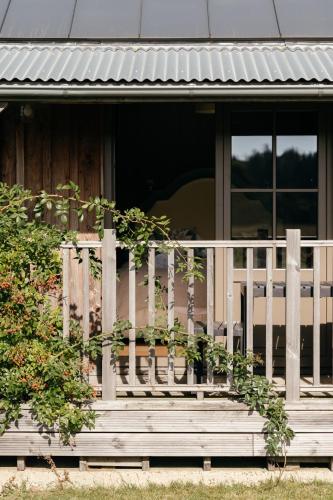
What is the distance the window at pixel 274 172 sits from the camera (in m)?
6.05

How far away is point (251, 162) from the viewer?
606 centimetres

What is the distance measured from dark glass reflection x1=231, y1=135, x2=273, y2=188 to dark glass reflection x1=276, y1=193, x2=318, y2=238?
0.22m

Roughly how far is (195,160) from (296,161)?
117 cm

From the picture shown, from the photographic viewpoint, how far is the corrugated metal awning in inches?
203

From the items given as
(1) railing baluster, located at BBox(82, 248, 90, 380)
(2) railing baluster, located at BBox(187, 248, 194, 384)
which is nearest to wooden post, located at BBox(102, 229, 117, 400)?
(1) railing baluster, located at BBox(82, 248, 90, 380)

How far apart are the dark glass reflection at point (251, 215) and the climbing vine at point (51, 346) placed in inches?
60.1

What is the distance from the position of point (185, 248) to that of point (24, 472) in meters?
1.98

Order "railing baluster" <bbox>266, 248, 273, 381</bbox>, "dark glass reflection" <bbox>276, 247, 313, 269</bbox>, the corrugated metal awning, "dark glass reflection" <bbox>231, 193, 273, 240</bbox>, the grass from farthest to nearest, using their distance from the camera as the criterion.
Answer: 1. "dark glass reflection" <bbox>276, 247, 313, 269</bbox>
2. "dark glass reflection" <bbox>231, 193, 273, 240</bbox>
3. the corrugated metal awning
4. "railing baluster" <bbox>266, 248, 273, 381</bbox>
5. the grass

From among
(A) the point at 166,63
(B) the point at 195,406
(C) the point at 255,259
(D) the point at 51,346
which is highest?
(A) the point at 166,63

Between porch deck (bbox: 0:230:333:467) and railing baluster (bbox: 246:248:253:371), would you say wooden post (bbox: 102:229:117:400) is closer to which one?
porch deck (bbox: 0:230:333:467)

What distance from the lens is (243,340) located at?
16.9 ft

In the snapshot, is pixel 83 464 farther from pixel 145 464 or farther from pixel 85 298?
pixel 85 298
